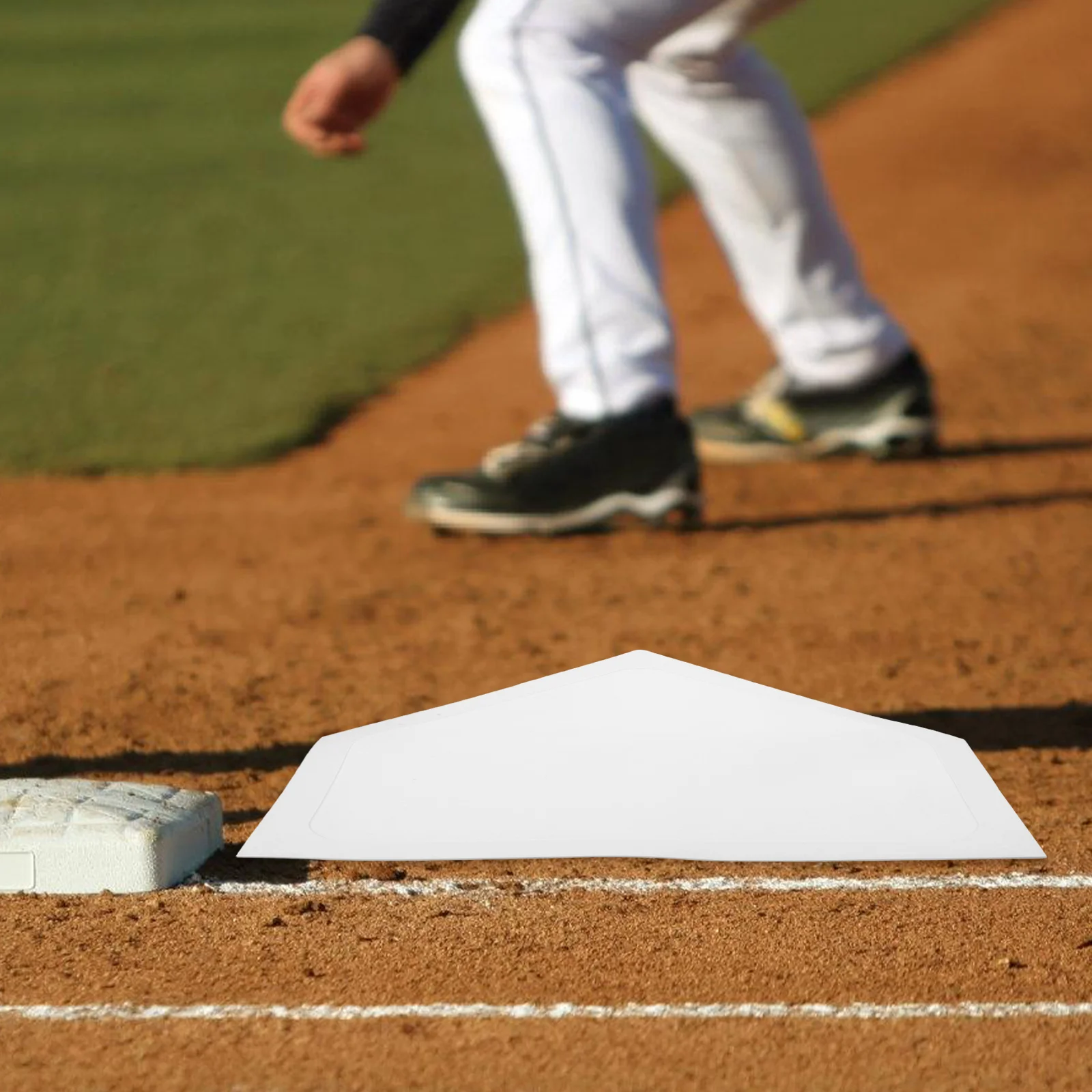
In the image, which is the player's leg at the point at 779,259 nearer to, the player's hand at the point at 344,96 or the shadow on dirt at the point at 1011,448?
the shadow on dirt at the point at 1011,448

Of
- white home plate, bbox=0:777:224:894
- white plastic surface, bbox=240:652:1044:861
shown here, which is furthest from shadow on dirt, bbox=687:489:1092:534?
white home plate, bbox=0:777:224:894

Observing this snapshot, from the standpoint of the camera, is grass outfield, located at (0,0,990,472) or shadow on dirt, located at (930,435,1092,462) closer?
shadow on dirt, located at (930,435,1092,462)

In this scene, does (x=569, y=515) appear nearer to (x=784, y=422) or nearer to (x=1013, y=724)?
(x=784, y=422)

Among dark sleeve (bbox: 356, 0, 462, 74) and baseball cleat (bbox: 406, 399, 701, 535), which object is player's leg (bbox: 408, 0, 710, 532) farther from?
dark sleeve (bbox: 356, 0, 462, 74)

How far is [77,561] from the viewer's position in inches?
139

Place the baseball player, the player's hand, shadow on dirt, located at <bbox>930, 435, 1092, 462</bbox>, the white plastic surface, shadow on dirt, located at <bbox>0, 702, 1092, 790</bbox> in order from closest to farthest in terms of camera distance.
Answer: the white plastic surface → shadow on dirt, located at <bbox>0, 702, 1092, 790</bbox> → the player's hand → the baseball player → shadow on dirt, located at <bbox>930, 435, 1092, 462</bbox>

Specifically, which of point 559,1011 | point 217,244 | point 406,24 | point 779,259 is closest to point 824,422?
point 779,259

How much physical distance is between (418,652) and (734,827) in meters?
0.93

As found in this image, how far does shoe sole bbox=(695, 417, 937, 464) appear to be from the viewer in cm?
414

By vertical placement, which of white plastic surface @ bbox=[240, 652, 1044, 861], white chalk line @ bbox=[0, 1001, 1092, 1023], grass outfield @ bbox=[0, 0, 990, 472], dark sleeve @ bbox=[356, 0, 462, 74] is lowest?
grass outfield @ bbox=[0, 0, 990, 472]

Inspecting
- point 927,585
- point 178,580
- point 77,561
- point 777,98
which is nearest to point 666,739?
point 927,585

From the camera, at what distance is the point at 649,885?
6.59ft

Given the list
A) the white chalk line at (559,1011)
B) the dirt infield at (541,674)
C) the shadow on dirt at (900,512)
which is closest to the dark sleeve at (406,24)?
the dirt infield at (541,674)

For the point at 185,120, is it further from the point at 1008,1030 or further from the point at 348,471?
the point at 1008,1030
